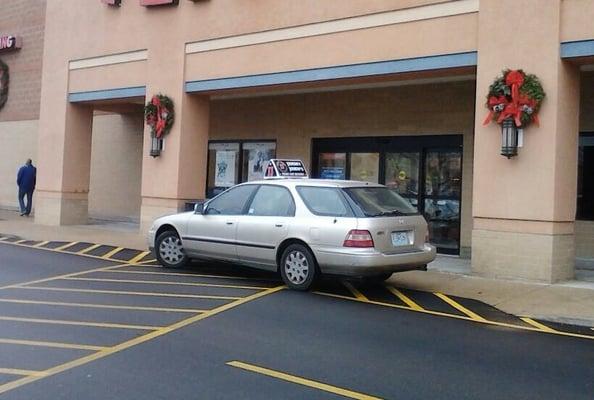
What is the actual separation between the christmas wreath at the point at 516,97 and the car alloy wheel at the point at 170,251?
564 cm

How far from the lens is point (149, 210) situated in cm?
Result: 1569

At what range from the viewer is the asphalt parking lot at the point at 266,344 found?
508cm

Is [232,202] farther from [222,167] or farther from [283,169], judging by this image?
[222,167]

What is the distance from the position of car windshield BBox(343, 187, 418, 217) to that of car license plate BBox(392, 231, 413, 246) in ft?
0.92

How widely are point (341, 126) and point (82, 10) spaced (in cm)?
808

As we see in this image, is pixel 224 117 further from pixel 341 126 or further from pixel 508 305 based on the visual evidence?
pixel 508 305

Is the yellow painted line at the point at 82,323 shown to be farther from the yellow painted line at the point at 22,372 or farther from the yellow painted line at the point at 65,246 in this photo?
the yellow painted line at the point at 65,246

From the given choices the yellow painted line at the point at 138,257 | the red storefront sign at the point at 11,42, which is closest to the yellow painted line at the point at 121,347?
the yellow painted line at the point at 138,257

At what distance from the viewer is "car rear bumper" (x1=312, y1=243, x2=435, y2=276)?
8398 mm

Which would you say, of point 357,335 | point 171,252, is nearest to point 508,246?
point 357,335

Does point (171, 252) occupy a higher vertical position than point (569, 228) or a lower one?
lower

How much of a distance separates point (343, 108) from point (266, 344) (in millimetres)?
10149

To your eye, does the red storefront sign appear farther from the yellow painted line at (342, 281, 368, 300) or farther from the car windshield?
the car windshield

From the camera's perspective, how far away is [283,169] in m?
12.7
